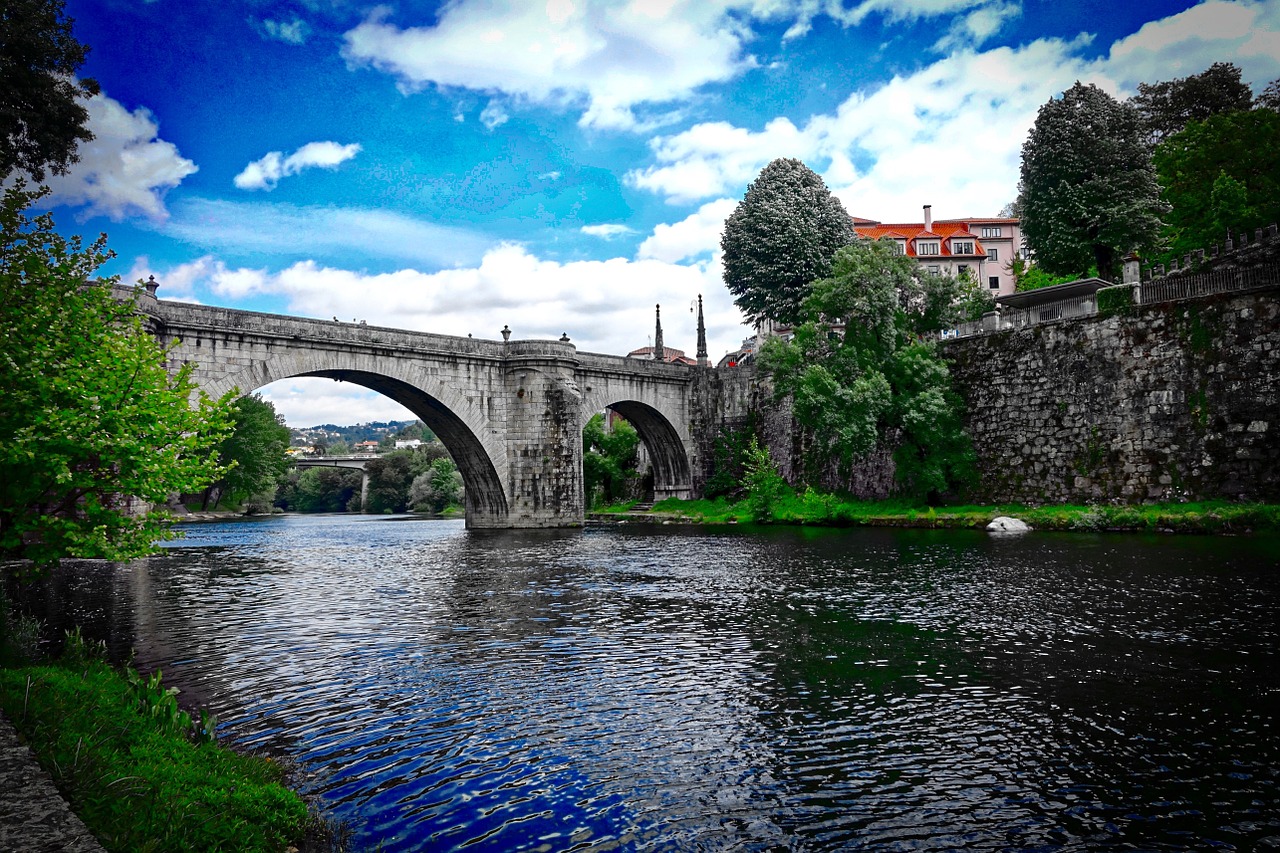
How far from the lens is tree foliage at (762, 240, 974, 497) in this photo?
122 ft

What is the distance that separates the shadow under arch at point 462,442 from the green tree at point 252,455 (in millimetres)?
37209

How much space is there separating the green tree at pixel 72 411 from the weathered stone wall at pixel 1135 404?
33.3 metres

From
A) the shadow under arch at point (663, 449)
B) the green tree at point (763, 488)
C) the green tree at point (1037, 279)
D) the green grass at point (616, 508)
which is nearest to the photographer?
the green tree at point (763, 488)

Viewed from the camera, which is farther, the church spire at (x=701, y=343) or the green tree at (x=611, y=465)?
the green tree at (x=611, y=465)

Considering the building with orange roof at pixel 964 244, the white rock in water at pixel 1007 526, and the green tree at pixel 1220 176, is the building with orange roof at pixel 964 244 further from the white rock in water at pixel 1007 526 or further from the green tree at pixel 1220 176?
the white rock in water at pixel 1007 526

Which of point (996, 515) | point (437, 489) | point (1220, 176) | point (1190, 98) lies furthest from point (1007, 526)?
point (437, 489)

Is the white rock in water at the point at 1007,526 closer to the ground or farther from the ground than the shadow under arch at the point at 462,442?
closer to the ground

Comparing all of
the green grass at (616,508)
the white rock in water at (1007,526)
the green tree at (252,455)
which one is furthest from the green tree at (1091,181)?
the green tree at (252,455)

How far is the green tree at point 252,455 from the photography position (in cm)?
7569

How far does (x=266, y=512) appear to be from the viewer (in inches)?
3851

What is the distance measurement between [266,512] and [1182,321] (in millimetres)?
96304

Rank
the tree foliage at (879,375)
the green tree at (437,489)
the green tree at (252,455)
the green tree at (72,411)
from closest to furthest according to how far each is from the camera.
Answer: the green tree at (72,411) → the tree foliage at (879,375) → the green tree at (252,455) → the green tree at (437,489)

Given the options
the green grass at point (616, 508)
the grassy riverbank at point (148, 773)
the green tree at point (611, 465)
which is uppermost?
the green tree at point (611, 465)

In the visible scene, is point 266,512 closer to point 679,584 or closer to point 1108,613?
point 679,584
